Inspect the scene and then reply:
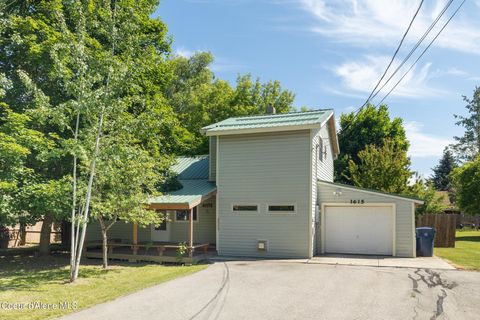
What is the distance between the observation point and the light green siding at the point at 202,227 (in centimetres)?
1814

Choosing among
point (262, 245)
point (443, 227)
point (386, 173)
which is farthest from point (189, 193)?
point (443, 227)

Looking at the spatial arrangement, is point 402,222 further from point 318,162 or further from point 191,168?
point 191,168

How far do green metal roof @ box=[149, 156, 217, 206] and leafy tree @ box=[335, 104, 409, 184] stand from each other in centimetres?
1534

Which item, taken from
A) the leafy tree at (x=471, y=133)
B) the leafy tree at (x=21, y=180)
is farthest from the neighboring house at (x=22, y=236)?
the leafy tree at (x=471, y=133)

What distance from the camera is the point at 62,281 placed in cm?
1102

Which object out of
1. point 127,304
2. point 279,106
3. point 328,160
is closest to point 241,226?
point 328,160

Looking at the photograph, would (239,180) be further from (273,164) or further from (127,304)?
(127,304)

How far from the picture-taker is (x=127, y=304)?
8.31 meters

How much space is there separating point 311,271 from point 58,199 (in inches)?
324

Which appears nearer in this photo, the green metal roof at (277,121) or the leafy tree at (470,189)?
the green metal roof at (277,121)

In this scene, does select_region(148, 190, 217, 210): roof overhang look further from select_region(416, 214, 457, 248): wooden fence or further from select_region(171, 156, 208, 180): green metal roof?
select_region(416, 214, 457, 248): wooden fence

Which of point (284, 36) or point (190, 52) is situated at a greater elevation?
point (190, 52)

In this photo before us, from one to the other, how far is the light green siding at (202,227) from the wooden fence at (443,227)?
11.6 metres

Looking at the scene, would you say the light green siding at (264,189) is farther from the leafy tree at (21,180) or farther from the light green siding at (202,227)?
the leafy tree at (21,180)
